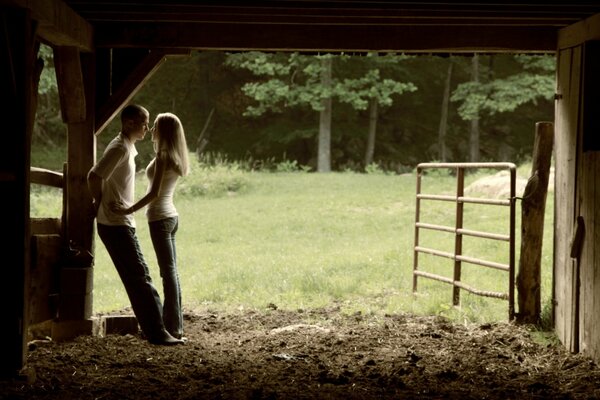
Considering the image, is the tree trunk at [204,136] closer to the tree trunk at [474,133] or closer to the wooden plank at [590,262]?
the tree trunk at [474,133]

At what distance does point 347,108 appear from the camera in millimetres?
32094

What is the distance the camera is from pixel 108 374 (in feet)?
20.1

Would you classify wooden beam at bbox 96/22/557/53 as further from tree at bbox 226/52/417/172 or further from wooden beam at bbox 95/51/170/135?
tree at bbox 226/52/417/172

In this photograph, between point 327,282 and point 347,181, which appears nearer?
point 327,282

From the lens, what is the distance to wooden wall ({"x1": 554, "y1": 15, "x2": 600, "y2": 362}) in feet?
21.3

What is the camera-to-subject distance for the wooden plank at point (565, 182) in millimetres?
7129

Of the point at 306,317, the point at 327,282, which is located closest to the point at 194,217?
the point at 327,282

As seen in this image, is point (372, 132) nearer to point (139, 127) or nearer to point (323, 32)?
point (323, 32)

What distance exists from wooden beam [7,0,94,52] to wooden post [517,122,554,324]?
440 cm

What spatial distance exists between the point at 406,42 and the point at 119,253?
10.8ft

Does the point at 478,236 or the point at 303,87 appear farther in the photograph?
the point at 303,87

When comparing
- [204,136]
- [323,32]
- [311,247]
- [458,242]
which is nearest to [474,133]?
[204,136]

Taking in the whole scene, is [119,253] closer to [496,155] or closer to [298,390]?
[298,390]

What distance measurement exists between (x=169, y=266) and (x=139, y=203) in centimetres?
72
